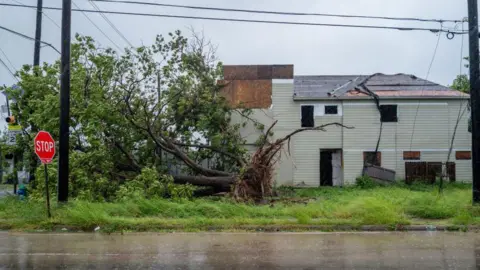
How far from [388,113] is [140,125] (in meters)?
14.0

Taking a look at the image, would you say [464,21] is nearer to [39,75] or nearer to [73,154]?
[73,154]

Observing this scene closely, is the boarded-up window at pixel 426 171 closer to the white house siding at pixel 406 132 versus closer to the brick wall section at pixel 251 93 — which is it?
the white house siding at pixel 406 132

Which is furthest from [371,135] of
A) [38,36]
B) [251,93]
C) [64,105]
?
[38,36]

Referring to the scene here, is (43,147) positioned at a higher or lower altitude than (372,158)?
higher

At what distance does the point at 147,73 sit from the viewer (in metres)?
19.8

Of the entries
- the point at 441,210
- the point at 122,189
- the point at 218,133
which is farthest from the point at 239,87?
the point at 441,210

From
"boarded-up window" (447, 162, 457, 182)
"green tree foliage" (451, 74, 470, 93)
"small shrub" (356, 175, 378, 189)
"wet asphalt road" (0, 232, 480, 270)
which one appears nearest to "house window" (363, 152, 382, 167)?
"small shrub" (356, 175, 378, 189)

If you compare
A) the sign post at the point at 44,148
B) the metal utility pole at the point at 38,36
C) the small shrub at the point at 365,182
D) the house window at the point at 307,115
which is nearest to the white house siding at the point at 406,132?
the small shrub at the point at 365,182

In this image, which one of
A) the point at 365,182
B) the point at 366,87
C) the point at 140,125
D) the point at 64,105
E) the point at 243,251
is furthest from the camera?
the point at 366,87

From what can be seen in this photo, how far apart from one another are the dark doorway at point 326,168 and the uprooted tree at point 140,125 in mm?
5498

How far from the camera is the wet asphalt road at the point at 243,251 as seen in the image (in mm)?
7219

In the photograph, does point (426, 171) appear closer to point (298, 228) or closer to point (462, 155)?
point (462, 155)

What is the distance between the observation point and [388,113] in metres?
24.4

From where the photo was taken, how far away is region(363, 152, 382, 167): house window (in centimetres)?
2420
